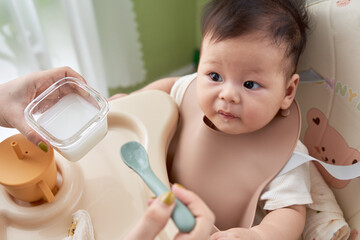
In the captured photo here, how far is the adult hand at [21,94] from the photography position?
2.31ft

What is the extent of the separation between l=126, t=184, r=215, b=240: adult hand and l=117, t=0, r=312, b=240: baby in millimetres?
169

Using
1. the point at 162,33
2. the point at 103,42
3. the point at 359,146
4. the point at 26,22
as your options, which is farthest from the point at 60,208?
the point at 162,33

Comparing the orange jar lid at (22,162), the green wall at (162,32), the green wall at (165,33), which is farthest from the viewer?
the green wall at (165,33)

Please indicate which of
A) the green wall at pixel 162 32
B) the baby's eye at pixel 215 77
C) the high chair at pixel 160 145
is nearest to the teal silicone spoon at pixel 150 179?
the high chair at pixel 160 145

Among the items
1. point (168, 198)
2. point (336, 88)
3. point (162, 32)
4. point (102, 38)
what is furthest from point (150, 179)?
point (162, 32)

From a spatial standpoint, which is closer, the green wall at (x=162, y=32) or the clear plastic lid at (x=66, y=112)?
the clear plastic lid at (x=66, y=112)

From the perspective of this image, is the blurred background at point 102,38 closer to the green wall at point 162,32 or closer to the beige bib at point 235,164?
the green wall at point 162,32

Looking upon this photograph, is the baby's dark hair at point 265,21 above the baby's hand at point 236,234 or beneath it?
above

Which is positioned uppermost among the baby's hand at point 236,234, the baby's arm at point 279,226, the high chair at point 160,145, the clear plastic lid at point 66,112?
the clear plastic lid at point 66,112

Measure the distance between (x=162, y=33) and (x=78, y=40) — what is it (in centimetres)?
47

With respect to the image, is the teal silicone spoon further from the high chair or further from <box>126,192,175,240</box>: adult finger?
the high chair

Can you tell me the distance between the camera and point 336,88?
2.48 feet

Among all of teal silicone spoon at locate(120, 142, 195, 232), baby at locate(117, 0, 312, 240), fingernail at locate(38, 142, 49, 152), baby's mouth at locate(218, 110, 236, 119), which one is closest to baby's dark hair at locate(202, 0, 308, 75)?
baby at locate(117, 0, 312, 240)

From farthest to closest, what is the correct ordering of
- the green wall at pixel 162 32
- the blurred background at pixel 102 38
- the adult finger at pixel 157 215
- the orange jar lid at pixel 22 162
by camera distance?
the green wall at pixel 162 32 → the blurred background at pixel 102 38 → the orange jar lid at pixel 22 162 → the adult finger at pixel 157 215
